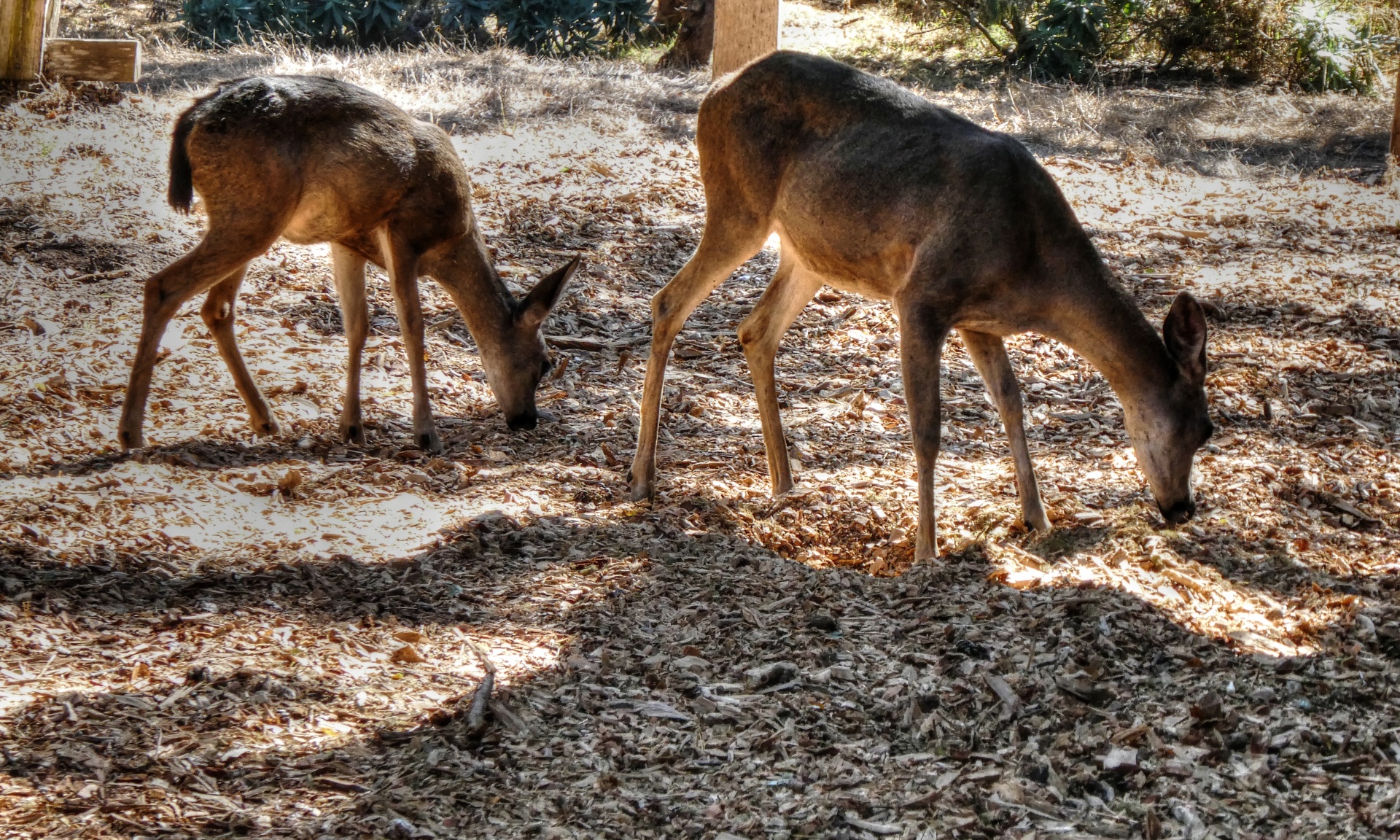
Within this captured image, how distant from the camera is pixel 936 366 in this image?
577cm

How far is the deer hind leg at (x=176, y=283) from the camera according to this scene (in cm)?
665

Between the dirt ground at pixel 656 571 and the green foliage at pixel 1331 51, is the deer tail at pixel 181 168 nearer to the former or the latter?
the dirt ground at pixel 656 571

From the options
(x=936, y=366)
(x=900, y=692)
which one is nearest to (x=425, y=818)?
(x=900, y=692)

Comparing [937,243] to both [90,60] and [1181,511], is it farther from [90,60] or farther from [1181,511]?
[90,60]

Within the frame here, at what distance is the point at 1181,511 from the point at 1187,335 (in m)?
0.85

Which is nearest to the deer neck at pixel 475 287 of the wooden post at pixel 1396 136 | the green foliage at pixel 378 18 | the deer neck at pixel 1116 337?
the deer neck at pixel 1116 337

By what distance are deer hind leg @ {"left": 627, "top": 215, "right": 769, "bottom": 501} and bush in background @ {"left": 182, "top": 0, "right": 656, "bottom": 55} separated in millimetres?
13397

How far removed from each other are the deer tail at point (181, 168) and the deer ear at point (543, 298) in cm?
197

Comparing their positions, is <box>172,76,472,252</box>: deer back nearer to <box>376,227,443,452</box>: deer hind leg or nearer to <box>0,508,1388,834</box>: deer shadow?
<box>376,227,443,452</box>: deer hind leg

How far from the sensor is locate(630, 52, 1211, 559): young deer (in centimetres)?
564

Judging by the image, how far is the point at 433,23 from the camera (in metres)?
20.1

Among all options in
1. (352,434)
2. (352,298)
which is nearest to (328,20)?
(352,298)

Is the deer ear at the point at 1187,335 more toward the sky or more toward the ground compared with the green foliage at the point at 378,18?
more toward the ground


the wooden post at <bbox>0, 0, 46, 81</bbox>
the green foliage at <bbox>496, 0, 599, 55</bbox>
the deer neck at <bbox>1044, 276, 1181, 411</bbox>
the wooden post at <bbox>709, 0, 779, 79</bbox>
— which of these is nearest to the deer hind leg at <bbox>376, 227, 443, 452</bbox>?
the deer neck at <bbox>1044, 276, 1181, 411</bbox>
